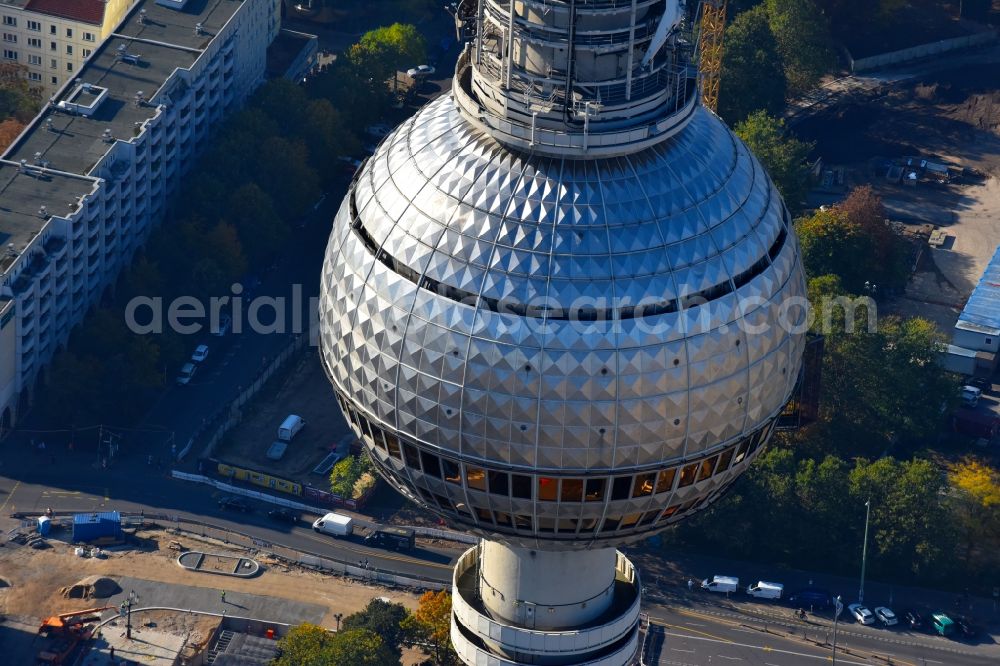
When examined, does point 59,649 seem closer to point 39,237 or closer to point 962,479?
point 39,237

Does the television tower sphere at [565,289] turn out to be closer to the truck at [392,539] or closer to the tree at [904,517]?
the truck at [392,539]

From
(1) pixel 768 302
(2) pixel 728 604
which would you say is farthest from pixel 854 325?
(1) pixel 768 302

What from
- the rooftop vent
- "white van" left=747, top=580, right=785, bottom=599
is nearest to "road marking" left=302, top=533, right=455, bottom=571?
"white van" left=747, top=580, right=785, bottom=599

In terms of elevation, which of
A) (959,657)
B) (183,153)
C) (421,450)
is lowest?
(959,657)

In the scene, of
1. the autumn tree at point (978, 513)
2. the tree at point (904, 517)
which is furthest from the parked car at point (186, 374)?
the autumn tree at point (978, 513)

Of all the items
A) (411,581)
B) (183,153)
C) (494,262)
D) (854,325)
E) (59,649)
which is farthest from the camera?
(183,153)

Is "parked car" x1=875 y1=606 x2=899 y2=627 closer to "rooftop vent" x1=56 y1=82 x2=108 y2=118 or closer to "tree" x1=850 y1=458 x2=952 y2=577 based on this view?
"tree" x1=850 y1=458 x2=952 y2=577

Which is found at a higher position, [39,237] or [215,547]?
[39,237]
